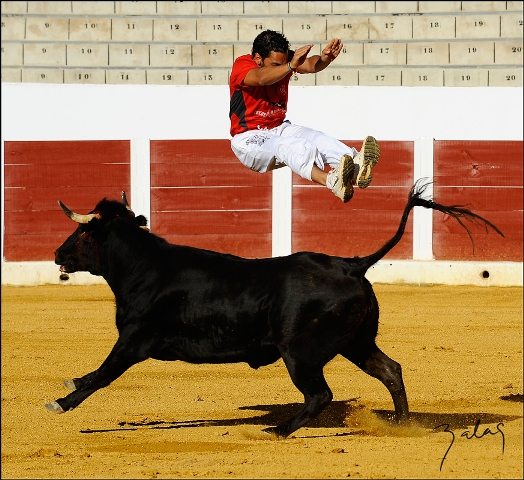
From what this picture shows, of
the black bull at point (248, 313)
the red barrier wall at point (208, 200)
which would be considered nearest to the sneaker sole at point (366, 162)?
the black bull at point (248, 313)

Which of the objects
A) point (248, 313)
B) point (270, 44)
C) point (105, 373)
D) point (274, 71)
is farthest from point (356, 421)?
point (270, 44)

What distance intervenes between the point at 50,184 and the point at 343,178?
817cm

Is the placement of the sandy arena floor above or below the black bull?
below

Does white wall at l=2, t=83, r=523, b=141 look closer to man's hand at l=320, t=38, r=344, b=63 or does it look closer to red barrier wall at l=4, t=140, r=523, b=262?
red barrier wall at l=4, t=140, r=523, b=262

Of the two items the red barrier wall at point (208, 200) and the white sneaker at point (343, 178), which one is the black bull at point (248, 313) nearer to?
the white sneaker at point (343, 178)

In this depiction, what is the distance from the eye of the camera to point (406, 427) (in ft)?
17.4

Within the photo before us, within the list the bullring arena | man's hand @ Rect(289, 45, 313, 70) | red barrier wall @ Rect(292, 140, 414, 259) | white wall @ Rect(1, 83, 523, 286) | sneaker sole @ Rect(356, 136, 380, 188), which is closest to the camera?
man's hand @ Rect(289, 45, 313, 70)

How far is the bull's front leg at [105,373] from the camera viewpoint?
5.25 metres

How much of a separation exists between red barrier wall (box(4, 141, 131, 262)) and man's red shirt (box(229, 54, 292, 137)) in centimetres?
716

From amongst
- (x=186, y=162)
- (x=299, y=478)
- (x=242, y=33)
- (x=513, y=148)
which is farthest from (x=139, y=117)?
(x=299, y=478)

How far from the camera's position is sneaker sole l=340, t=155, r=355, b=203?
5.06 metres

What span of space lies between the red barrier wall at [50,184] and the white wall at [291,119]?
0.13 m

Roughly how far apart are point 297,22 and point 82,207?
12.8 feet

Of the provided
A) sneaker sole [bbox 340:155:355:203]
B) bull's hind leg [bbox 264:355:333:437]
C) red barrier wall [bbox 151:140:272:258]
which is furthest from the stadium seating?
bull's hind leg [bbox 264:355:333:437]
